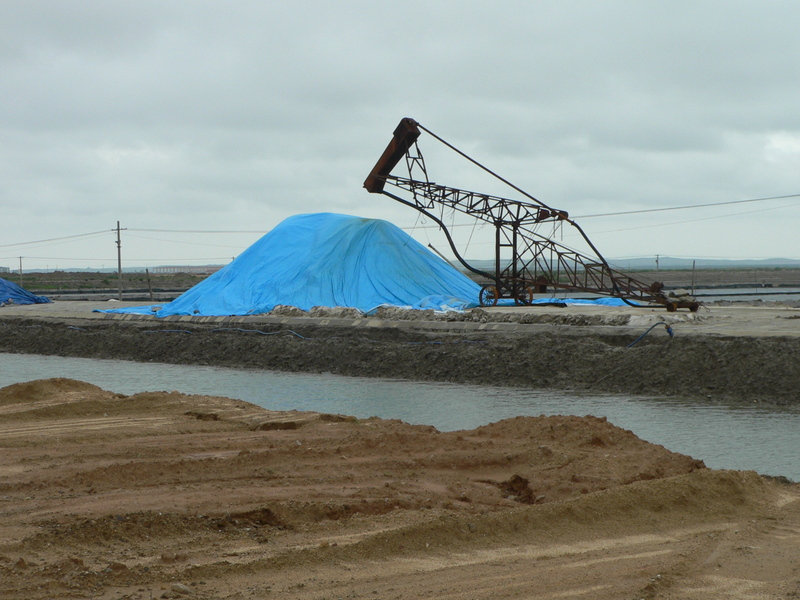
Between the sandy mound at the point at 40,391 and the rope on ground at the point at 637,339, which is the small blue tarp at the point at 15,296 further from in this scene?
the rope on ground at the point at 637,339

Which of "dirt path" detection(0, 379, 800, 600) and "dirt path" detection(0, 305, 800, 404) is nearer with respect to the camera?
"dirt path" detection(0, 379, 800, 600)

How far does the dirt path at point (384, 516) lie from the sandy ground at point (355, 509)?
0.8 inches

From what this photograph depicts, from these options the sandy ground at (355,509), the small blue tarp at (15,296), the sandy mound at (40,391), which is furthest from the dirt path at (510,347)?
the small blue tarp at (15,296)

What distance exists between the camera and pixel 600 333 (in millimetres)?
18500

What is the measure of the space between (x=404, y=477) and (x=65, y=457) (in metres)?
3.24

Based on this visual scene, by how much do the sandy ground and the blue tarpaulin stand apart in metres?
14.0

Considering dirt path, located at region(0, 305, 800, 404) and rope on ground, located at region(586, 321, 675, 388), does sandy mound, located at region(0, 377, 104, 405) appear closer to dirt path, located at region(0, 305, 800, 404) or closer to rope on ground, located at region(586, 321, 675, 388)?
dirt path, located at region(0, 305, 800, 404)

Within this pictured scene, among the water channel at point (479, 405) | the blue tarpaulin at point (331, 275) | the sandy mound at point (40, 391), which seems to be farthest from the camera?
the blue tarpaulin at point (331, 275)

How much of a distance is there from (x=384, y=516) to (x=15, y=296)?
35.4 metres

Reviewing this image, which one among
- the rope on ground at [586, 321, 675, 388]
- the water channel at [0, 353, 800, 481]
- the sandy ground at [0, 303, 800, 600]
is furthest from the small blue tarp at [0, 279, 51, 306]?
the rope on ground at [586, 321, 675, 388]

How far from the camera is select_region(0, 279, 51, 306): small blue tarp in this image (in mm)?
37156

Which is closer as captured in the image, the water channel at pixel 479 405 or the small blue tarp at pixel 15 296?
the water channel at pixel 479 405

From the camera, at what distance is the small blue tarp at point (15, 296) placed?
37156mm

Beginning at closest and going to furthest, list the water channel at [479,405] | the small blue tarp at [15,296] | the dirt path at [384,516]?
the dirt path at [384,516]
the water channel at [479,405]
the small blue tarp at [15,296]
